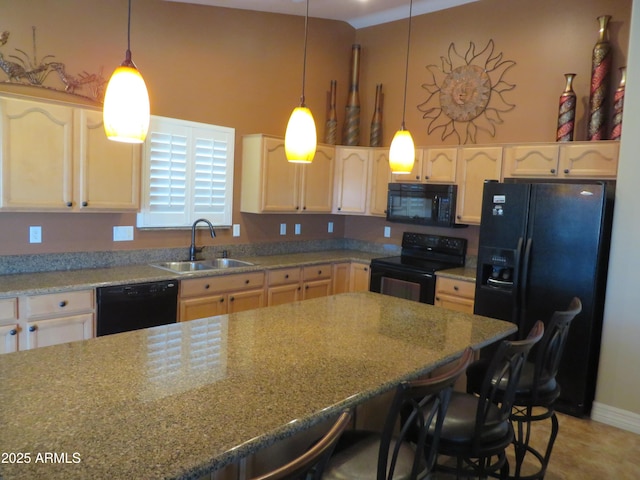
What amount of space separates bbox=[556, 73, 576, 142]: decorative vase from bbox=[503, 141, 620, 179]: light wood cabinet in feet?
0.40

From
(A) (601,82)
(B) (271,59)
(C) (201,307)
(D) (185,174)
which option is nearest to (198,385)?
(C) (201,307)

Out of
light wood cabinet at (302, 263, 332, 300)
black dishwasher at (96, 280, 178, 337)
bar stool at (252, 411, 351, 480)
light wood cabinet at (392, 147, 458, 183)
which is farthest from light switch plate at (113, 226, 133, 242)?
bar stool at (252, 411, 351, 480)

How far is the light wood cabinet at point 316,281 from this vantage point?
454 centimetres

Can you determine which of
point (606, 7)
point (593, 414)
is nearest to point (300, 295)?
point (593, 414)

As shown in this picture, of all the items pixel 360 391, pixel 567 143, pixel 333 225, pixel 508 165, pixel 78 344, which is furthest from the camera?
pixel 333 225

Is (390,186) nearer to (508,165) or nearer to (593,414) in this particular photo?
(508,165)

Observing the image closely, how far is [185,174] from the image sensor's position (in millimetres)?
4133

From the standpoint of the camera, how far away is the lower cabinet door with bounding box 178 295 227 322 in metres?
3.61

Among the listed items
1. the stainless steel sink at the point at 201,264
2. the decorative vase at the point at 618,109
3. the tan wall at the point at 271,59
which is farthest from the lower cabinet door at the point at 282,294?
the decorative vase at the point at 618,109

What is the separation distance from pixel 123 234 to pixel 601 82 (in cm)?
395

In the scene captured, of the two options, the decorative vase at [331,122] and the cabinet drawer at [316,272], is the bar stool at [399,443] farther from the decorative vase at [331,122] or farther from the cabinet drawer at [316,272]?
the decorative vase at [331,122]

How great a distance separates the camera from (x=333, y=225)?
561cm

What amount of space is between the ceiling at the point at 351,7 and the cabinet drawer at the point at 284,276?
95.0 inches

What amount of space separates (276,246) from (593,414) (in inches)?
123
